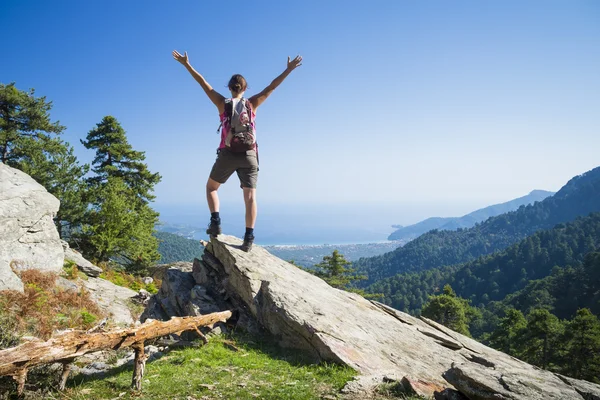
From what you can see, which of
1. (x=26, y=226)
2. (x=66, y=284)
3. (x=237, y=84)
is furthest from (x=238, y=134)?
(x=26, y=226)

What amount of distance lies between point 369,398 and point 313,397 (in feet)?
2.90

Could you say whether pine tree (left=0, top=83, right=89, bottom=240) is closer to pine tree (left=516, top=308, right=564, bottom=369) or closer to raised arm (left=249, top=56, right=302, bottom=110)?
raised arm (left=249, top=56, right=302, bottom=110)

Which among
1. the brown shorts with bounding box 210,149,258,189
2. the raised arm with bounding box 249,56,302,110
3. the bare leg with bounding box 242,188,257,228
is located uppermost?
the raised arm with bounding box 249,56,302,110

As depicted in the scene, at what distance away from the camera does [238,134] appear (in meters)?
6.80

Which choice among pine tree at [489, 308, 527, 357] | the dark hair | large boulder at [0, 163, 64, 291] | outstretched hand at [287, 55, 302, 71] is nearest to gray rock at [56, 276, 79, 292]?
large boulder at [0, 163, 64, 291]

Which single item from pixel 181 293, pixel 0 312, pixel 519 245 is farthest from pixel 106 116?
pixel 519 245

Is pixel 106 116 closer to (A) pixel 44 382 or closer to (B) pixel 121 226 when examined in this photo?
(B) pixel 121 226

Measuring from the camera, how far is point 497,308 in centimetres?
10256

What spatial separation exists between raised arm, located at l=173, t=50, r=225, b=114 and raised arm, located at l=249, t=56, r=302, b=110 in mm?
687

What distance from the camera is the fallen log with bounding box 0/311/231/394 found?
3832 millimetres

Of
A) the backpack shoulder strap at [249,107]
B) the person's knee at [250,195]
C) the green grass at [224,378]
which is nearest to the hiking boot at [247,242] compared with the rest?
the person's knee at [250,195]

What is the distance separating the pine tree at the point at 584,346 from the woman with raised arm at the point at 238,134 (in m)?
45.3

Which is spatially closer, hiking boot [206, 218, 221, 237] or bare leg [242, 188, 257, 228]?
bare leg [242, 188, 257, 228]

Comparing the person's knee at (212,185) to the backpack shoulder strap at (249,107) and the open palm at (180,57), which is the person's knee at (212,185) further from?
the open palm at (180,57)
